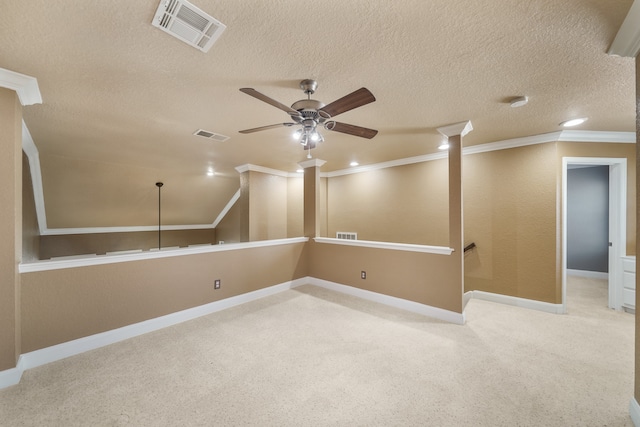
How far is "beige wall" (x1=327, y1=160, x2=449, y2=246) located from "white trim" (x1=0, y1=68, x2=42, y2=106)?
4.92m

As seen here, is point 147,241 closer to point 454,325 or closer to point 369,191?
point 369,191

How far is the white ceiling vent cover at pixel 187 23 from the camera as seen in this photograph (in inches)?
51.6

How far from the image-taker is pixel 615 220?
3.58 meters

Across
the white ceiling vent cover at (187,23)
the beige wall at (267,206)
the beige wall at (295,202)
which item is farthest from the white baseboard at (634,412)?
the beige wall at (295,202)

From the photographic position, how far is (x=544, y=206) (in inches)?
139

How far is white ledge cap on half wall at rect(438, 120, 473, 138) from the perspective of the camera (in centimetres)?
303

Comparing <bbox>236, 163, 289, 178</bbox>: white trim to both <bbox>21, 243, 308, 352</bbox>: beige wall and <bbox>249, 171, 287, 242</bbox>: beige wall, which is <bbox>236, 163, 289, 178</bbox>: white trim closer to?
<bbox>249, 171, 287, 242</bbox>: beige wall

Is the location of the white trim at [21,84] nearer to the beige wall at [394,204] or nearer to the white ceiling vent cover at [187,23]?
the white ceiling vent cover at [187,23]

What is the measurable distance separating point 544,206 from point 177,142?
17.6 ft

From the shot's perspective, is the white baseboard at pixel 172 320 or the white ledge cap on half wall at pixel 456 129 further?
the white ledge cap on half wall at pixel 456 129

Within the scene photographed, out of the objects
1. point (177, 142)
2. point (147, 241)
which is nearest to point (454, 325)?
point (177, 142)

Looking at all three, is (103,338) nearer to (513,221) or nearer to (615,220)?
(513,221)

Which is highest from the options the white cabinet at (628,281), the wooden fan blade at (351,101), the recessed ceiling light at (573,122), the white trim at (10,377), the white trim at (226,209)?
the recessed ceiling light at (573,122)

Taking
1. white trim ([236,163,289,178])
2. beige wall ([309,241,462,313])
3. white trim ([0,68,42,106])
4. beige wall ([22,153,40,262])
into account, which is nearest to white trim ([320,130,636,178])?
beige wall ([309,241,462,313])
